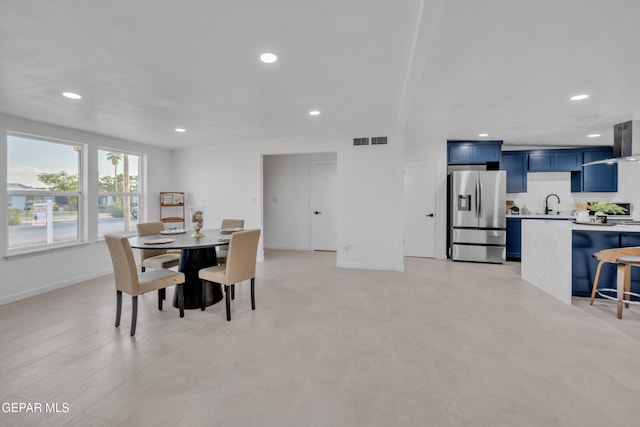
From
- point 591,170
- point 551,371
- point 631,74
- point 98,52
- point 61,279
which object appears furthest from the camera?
point 591,170

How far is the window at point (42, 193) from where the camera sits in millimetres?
3707

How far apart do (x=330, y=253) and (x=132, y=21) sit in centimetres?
520

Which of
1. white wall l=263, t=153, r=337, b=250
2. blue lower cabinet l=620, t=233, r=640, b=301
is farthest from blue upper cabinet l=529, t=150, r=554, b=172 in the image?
white wall l=263, t=153, r=337, b=250

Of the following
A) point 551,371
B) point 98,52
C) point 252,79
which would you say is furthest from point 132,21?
point 551,371

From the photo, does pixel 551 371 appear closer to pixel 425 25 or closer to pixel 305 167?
pixel 425 25

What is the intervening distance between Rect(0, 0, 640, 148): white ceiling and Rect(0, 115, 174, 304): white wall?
0.27m

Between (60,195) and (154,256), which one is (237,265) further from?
(60,195)

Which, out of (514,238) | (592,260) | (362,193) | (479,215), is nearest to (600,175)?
(514,238)

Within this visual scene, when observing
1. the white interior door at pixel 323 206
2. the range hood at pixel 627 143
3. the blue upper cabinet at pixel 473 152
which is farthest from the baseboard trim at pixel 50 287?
the range hood at pixel 627 143

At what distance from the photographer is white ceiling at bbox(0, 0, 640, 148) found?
1.74 meters

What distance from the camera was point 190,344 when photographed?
2414 millimetres

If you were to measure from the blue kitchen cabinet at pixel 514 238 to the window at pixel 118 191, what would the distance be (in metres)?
7.22

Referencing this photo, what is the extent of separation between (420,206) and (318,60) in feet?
14.0

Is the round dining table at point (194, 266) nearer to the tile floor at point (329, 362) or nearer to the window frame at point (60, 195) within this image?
the tile floor at point (329, 362)
